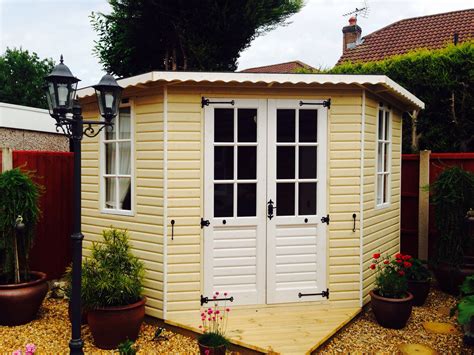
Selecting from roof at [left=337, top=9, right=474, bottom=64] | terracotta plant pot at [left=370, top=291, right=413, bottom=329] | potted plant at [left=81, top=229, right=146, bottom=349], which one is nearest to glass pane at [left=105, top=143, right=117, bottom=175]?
potted plant at [left=81, top=229, right=146, bottom=349]

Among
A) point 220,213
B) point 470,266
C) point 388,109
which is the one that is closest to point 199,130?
point 220,213

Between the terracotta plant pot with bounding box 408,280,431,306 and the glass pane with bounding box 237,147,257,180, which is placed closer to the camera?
the glass pane with bounding box 237,147,257,180

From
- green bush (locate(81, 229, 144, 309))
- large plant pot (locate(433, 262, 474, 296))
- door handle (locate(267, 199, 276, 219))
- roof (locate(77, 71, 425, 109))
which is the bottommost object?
large plant pot (locate(433, 262, 474, 296))

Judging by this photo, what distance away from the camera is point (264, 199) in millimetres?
4922

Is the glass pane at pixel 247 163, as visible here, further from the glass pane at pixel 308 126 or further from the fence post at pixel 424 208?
the fence post at pixel 424 208

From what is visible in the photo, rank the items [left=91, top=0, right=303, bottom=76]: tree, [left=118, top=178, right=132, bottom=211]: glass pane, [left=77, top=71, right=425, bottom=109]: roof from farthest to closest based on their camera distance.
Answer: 1. [left=91, top=0, right=303, bottom=76]: tree
2. [left=118, top=178, right=132, bottom=211]: glass pane
3. [left=77, top=71, right=425, bottom=109]: roof

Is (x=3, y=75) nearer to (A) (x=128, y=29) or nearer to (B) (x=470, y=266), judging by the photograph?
(A) (x=128, y=29)

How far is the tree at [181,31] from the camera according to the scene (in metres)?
11.3

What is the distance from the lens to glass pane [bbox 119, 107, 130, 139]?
5.19 m

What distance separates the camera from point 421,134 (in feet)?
29.0

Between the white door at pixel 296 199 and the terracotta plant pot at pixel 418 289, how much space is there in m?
1.23

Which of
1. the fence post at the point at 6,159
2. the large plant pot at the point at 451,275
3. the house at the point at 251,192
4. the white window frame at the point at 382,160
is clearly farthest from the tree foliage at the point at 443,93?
the fence post at the point at 6,159

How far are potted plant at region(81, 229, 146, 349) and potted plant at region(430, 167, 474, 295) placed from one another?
13.2ft

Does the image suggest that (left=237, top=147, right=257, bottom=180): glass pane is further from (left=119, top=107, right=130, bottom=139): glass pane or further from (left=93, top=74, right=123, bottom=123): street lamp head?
(left=93, top=74, right=123, bottom=123): street lamp head
